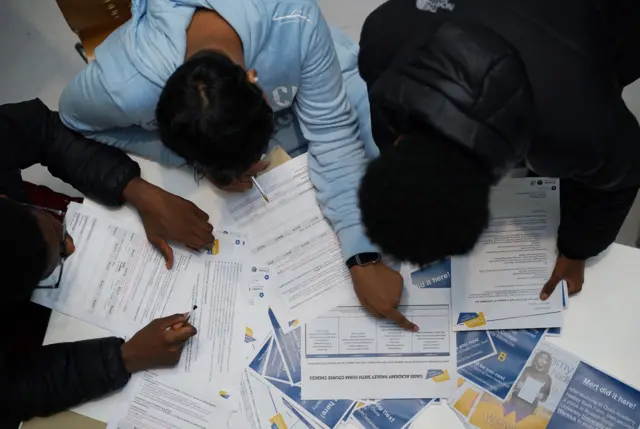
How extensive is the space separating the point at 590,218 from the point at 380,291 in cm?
33

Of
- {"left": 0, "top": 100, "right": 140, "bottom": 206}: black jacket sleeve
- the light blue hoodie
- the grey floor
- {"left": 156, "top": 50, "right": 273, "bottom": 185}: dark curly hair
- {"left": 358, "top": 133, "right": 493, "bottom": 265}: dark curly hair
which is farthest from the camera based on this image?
the grey floor

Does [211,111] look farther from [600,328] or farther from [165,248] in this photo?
[600,328]

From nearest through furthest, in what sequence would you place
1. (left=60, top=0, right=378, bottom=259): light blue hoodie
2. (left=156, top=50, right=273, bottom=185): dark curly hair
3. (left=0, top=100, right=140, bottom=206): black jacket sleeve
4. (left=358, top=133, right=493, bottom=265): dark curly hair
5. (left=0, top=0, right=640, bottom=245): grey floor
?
(left=358, top=133, right=493, bottom=265): dark curly hair, (left=156, top=50, right=273, bottom=185): dark curly hair, (left=60, top=0, right=378, bottom=259): light blue hoodie, (left=0, top=100, right=140, bottom=206): black jacket sleeve, (left=0, top=0, right=640, bottom=245): grey floor

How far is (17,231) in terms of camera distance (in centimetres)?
83

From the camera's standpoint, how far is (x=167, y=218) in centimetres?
97

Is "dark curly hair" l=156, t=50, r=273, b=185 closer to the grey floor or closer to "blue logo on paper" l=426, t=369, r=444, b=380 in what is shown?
"blue logo on paper" l=426, t=369, r=444, b=380

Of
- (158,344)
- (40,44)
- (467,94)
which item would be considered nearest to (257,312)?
(158,344)

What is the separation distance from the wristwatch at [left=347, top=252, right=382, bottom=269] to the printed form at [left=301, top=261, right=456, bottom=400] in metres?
0.06

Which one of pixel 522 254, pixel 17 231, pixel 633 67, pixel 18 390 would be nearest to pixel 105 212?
pixel 17 231

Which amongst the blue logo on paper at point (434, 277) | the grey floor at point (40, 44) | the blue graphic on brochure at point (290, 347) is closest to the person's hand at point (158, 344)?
the blue graphic on brochure at point (290, 347)

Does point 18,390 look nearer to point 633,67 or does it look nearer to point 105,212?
point 105,212

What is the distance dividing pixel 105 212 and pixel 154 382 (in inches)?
11.3

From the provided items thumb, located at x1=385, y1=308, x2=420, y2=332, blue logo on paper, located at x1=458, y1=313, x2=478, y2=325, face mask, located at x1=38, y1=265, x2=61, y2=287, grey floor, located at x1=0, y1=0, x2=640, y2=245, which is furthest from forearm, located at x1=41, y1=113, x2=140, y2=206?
grey floor, located at x1=0, y1=0, x2=640, y2=245

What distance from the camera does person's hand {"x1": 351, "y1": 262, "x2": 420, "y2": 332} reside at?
95cm
